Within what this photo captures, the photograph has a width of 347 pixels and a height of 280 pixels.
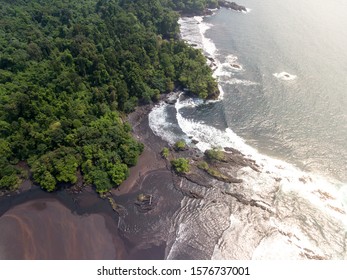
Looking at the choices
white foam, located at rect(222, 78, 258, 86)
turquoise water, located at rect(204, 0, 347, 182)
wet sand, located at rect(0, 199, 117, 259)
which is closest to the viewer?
wet sand, located at rect(0, 199, 117, 259)

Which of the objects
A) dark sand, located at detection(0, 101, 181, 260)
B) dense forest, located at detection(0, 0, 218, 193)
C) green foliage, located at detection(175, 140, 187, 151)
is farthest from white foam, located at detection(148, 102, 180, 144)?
dark sand, located at detection(0, 101, 181, 260)

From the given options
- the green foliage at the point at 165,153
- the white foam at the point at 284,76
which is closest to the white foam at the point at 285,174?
the green foliage at the point at 165,153

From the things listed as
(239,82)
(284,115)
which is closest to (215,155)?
(284,115)

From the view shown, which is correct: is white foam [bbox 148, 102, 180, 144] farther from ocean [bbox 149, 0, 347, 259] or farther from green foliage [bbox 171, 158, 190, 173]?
green foliage [bbox 171, 158, 190, 173]

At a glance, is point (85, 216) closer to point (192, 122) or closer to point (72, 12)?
point (192, 122)

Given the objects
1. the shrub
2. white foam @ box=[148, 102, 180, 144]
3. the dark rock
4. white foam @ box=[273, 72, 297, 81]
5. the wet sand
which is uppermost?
the dark rock

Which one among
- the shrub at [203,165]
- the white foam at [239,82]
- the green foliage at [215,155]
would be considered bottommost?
the shrub at [203,165]

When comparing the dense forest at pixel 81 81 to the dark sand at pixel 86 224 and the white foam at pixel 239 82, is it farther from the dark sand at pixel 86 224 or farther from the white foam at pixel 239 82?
the white foam at pixel 239 82
